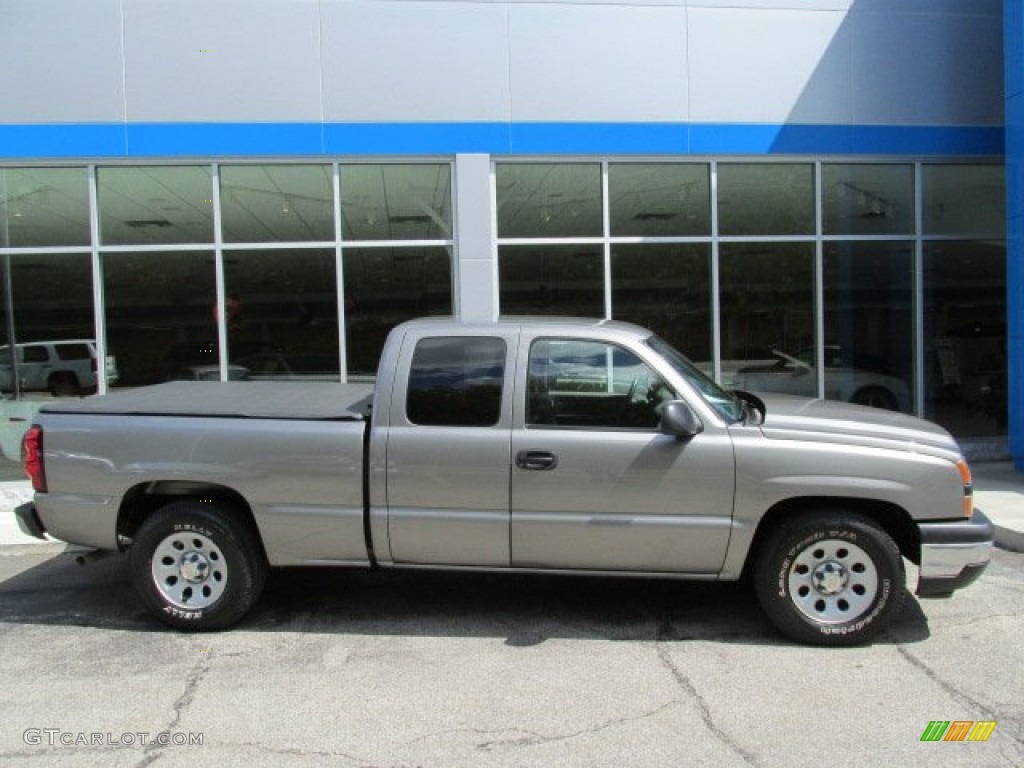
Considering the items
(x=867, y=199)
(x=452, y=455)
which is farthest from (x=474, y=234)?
(x=452, y=455)

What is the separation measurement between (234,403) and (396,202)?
5214 mm

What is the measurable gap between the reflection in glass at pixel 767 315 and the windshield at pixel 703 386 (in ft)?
17.8

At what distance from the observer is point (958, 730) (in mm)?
3617

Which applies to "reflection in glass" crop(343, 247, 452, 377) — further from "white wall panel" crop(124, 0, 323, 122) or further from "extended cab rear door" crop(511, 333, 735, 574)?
"extended cab rear door" crop(511, 333, 735, 574)

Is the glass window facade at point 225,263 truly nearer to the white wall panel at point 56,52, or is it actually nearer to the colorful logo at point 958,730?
the white wall panel at point 56,52

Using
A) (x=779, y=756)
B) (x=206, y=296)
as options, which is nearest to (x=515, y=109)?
(x=206, y=296)

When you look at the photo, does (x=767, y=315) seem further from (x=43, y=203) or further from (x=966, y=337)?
(x=43, y=203)

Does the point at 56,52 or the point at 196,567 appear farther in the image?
the point at 56,52

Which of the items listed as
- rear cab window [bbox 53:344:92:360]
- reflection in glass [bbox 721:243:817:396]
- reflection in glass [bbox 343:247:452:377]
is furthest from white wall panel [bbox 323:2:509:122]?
rear cab window [bbox 53:344:92:360]

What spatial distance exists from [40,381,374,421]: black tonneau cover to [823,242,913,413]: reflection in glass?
7.21m

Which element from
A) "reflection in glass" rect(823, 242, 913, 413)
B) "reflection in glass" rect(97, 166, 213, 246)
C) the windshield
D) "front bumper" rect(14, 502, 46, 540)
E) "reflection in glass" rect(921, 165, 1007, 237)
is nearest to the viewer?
the windshield

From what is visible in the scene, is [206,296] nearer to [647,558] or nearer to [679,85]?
[679,85]

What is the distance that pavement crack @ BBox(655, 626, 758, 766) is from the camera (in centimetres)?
345

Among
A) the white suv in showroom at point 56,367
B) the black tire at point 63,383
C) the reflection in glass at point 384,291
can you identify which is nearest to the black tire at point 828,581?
the reflection in glass at point 384,291
